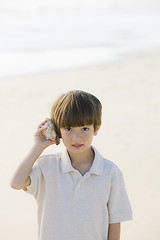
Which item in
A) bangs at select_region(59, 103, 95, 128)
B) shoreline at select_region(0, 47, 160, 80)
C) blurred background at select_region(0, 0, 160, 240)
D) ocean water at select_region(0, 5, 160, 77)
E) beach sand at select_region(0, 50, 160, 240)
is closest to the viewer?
bangs at select_region(59, 103, 95, 128)

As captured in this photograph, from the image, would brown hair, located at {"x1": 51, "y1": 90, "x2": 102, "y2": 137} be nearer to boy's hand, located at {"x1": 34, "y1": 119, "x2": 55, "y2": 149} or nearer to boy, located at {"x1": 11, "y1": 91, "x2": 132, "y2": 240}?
boy, located at {"x1": 11, "y1": 91, "x2": 132, "y2": 240}

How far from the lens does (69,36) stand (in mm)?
14898

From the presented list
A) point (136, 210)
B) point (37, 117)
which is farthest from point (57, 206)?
point (37, 117)

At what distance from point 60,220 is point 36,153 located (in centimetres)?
34

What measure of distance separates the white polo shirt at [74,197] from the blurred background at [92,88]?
5.11ft

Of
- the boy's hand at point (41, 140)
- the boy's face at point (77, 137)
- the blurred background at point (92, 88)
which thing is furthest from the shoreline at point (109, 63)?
the boy's face at point (77, 137)

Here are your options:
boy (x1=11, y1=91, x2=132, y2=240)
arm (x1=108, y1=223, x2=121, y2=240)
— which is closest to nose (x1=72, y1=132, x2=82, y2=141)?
boy (x1=11, y1=91, x2=132, y2=240)

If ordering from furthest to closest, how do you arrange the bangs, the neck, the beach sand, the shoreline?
the shoreline, the beach sand, the neck, the bangs

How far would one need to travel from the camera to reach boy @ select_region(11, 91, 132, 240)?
1.98 meters

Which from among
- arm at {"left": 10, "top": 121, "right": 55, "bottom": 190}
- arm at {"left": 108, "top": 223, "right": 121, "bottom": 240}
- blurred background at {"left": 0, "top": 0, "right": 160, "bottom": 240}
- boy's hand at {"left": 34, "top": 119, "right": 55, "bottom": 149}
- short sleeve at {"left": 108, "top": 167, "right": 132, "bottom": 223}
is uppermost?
blurred background at {"left": 0, "top": 0, "right": 160, "bottom": 240}

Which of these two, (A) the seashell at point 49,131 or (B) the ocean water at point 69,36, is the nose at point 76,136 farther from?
(B) the ocean water at point 69,36

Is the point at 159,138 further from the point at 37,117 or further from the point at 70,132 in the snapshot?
the point at 70,132

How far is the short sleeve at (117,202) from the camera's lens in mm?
2045

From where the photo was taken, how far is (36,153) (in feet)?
6.63
